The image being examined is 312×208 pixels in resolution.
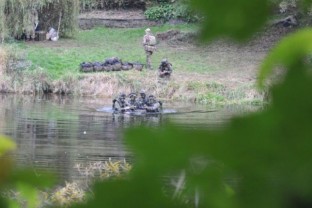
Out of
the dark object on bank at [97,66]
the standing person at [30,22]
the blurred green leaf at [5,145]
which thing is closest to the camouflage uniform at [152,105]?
the dark object on bank at [97,66]

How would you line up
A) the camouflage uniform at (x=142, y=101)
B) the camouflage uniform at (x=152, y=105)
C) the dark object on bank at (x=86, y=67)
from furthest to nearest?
1. the dark object on bank at (x=86, y=67)
2. the camouflage uniform at (x=142, y=101)
3. the camouflage uniform at (x=152, y=105)

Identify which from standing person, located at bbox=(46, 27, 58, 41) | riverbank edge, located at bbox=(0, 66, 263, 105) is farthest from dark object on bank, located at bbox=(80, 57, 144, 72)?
standing person, located at bbox=(46, 27, 58, 41)

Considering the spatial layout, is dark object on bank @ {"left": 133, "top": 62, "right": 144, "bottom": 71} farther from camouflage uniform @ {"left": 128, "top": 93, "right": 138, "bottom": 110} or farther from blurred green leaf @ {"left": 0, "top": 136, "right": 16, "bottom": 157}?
blurred green leaf @ {"left": 0, "top": 136, "right": 16, "bottom": 157}

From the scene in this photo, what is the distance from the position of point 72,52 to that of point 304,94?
1112 inches

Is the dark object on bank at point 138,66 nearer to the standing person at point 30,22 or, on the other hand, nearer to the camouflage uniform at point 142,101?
the camouflage uniform at point 142,101

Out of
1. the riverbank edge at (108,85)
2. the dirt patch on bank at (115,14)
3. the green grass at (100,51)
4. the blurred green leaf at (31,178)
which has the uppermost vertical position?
the dirt patch on bank at (115,14)

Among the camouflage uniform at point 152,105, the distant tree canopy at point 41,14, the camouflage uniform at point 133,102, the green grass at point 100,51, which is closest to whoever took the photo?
the camouflage uniform at point 152,105

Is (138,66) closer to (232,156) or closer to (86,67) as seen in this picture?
(86,67)

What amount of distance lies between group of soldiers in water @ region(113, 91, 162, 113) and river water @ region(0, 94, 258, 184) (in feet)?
0.98

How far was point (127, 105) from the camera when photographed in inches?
855

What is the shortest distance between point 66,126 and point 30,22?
41.3 ft

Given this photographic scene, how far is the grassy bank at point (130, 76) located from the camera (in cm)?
2448

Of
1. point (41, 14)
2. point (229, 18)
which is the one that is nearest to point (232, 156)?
→ point (229, 18)

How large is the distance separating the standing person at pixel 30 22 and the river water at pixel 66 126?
6.38m
